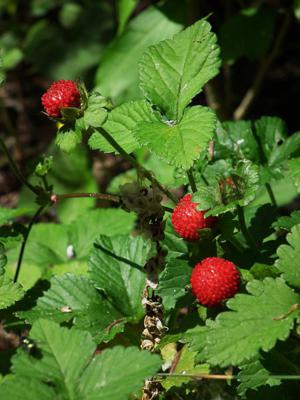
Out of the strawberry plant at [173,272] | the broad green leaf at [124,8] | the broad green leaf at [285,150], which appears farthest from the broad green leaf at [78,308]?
the broad green leaf at [124,8]

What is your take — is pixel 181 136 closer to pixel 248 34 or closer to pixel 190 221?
pixel 190 221

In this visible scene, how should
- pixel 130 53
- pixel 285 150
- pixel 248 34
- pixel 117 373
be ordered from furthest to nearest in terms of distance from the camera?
pixel 130 53, pixel 248 34, pixel 285 150, pixel 117 373

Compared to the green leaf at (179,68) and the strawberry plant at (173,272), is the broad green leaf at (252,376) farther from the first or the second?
the green leaf at (179,68)

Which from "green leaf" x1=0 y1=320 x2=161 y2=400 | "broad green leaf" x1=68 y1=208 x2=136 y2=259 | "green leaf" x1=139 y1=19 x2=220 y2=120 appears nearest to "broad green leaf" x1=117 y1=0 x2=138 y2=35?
"broad green leaf" x1=68 y1=208 x2=136 y2=259

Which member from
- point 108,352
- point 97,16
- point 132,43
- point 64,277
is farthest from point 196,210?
point 97,16

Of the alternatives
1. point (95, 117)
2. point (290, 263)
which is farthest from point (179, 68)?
point (290, 263)

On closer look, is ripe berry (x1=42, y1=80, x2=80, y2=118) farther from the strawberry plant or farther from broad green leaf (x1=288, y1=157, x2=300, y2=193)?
broad green leaf (x1=288, y1=157, x2=300, y2=193)
